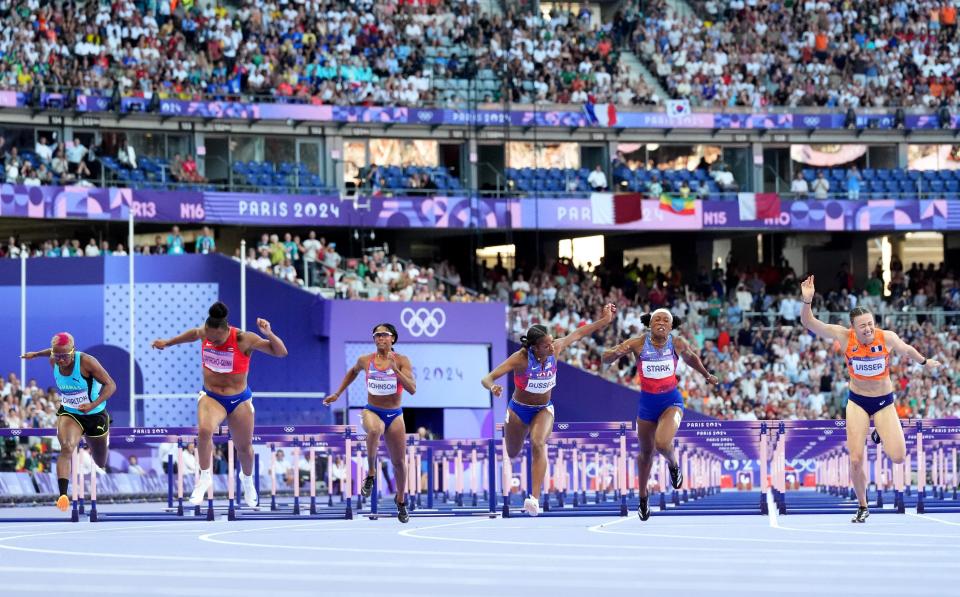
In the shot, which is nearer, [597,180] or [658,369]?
[658,369]

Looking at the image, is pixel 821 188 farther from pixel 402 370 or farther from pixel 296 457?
pixel 402 370

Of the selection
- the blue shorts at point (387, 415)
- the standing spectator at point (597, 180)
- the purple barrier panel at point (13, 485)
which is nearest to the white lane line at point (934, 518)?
the blue shorts at point (387, 415)

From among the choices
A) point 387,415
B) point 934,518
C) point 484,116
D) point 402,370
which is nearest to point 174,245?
point 484,116

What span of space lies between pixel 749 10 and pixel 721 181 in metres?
6.11

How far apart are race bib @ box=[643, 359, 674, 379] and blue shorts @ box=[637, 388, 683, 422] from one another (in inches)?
7.4

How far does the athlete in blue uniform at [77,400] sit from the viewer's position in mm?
21000

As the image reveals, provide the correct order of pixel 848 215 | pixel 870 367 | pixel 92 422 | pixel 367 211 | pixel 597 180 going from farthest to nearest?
pixel 848 215 < pixel 597 180 < pixel 367 211 < pixel 92 422 < pixel 870 367

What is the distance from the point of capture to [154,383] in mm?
42656

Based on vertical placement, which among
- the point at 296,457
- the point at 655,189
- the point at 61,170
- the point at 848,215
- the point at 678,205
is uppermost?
the point at 655,189

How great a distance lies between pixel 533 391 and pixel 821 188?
124 feet

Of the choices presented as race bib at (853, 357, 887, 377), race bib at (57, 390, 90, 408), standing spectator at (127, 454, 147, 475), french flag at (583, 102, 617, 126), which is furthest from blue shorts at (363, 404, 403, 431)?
french flag at (583, 102, 617, 126)

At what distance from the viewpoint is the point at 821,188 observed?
55.9m

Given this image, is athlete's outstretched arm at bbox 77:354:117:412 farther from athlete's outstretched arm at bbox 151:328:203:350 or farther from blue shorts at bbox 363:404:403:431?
blue shorts at bbox 363:404:403:431

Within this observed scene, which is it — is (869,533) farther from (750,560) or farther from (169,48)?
(169,48)
